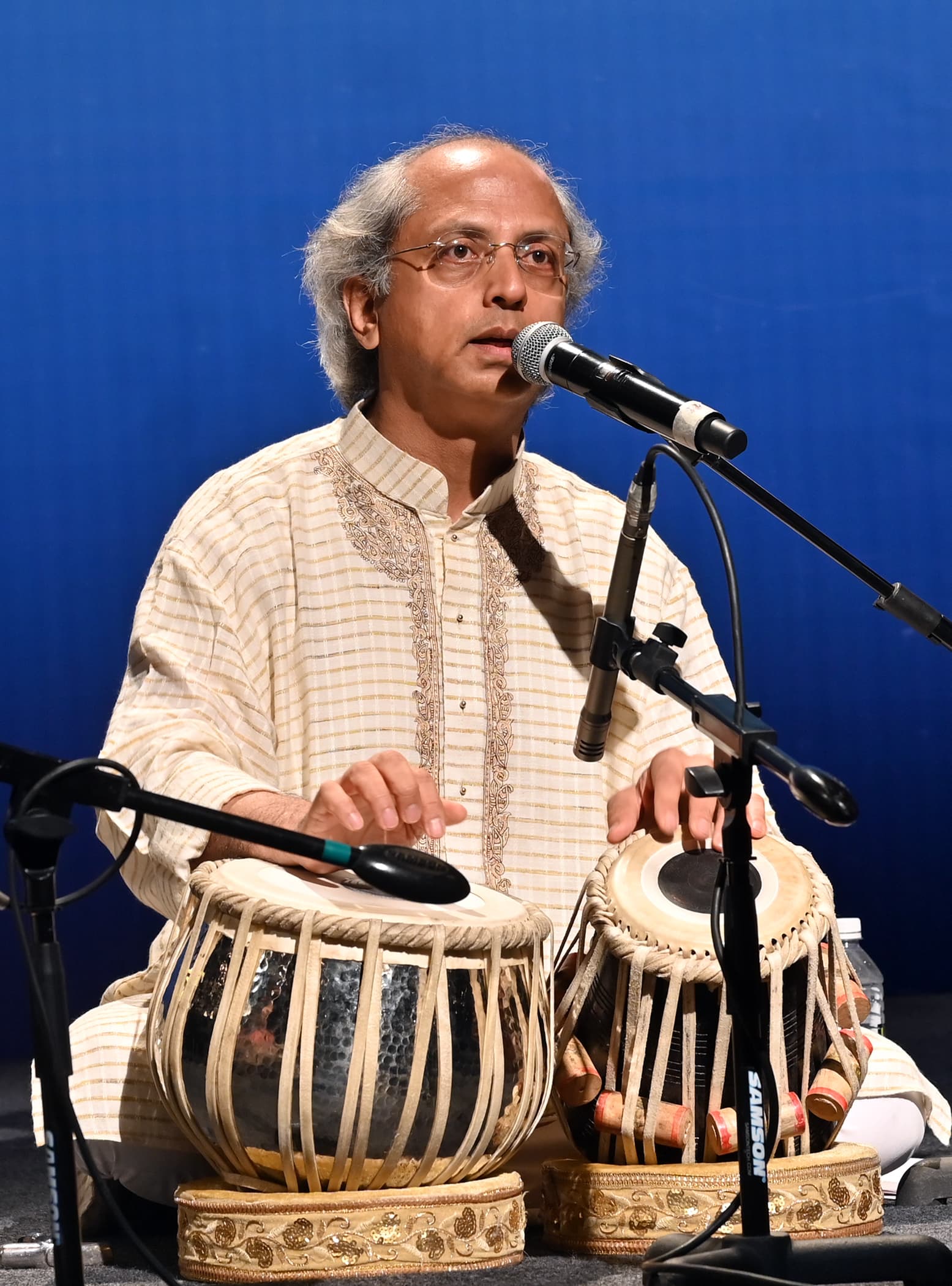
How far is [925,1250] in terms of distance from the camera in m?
1.87

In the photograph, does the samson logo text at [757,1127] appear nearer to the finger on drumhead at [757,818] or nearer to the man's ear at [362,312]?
the finger on drumhead at [757,818]

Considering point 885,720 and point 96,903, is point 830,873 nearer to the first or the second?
point 885,720

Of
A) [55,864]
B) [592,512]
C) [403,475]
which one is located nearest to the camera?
[55,864]

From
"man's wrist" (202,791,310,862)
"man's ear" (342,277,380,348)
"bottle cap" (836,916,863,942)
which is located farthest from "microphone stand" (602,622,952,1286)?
"bottle cap" (836,916,863,942)

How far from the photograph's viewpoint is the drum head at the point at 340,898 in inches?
82.1

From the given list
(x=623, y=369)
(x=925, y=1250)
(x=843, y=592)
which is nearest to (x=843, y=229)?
(x=843, y=592)

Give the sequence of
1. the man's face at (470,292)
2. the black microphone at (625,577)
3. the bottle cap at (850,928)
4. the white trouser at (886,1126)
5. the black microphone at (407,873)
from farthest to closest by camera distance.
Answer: the bottle cap at (850,928), the man's face at (470,292), the white trouser at (886,1126), the black microphone at (625,577), the black microphone at (407,873)

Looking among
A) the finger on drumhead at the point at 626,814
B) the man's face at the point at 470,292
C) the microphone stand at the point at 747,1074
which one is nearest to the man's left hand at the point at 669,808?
the finger on drumhead at the point at 626,814

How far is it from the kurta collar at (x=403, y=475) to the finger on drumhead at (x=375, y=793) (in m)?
0.93

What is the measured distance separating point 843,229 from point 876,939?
164cm

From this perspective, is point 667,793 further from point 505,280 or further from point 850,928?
point 850,928

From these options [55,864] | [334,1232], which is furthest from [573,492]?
[55,864]

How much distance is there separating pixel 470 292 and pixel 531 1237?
4.99ft

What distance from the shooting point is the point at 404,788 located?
2072mm
